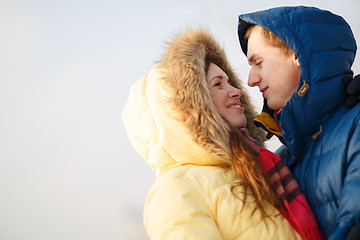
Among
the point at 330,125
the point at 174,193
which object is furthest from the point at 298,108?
the point at 174,193

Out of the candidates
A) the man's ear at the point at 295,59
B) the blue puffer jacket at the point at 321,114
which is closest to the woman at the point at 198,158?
the blue puffer jacket at the point at 321,114

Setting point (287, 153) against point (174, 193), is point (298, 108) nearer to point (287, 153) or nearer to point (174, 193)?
point (287, 153)

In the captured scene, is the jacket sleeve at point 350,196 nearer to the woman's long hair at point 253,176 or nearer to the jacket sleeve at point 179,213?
the woman's long hair at point 253,176

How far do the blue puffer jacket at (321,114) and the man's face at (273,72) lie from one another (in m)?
0.12

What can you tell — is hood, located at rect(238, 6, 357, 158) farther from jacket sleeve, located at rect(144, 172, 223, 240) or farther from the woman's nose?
jacket sleeve, located at rect(144, 172, 223, 240)

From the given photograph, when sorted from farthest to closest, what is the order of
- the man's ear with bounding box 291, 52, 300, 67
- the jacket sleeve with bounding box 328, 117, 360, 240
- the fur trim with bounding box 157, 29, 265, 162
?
the man's ear with bounding box 291, 52, 300, 67, the fur trim with bounding box 157, 29, 265, 162, the jacket sleeve with bounding box 328, 117, 360, 240

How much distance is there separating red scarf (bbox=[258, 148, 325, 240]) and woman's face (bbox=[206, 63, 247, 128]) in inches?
10.3

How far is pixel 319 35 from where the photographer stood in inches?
72.2

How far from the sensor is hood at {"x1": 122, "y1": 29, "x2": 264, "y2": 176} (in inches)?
68.7

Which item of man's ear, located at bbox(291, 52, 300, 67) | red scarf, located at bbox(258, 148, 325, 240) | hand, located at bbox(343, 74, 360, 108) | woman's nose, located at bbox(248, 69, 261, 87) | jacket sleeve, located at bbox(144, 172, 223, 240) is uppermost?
man's ear, located at bbox(291, 52, 300, 67)

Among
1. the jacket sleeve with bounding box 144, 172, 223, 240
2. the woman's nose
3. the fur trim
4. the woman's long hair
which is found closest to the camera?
the jacket sleeve with bounding box 144, 172, 223, 240

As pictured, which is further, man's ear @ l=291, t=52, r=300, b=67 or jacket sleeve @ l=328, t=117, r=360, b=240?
man's ear @ l=291, t=52, r=300, b=67

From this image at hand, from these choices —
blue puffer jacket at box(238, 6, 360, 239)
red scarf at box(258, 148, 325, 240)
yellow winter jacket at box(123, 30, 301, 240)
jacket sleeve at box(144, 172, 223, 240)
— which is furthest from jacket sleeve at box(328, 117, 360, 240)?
jacket sleeve at box(144, 172, 223, 240)

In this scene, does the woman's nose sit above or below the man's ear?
below
